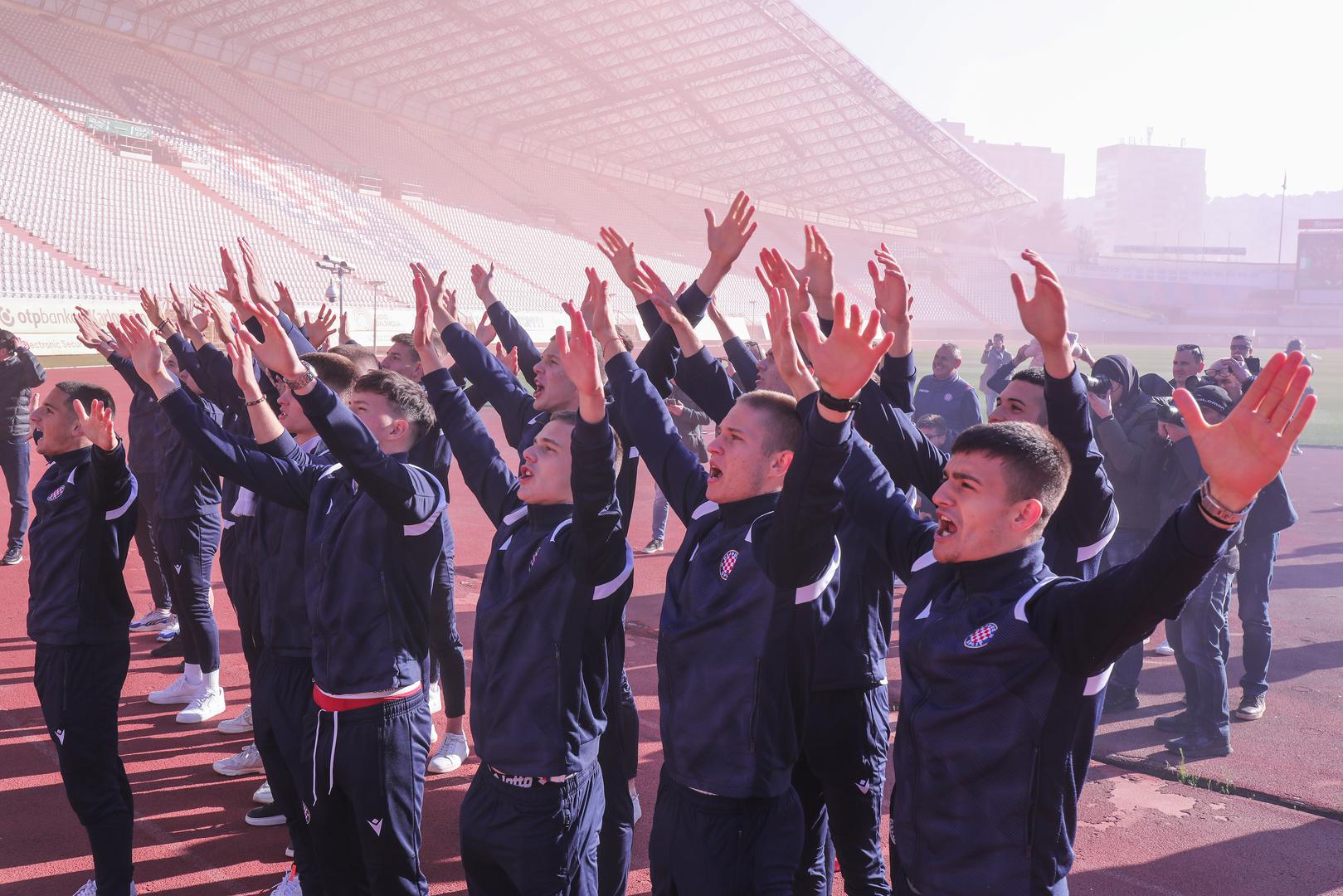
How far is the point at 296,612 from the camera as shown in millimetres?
4062

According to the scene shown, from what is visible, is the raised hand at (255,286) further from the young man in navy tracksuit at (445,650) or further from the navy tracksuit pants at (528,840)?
the navy tracksuit pants at (528,840)

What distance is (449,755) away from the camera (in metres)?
5.62

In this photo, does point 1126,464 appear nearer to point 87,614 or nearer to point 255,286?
point 255,286

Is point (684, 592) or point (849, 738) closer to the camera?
point (684, 592)

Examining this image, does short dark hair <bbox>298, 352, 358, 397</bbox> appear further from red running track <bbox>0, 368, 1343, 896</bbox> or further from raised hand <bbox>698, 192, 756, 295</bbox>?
red running track <bbox>0, 368, 1343, 896</bbox>

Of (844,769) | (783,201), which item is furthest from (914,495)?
(783,201)

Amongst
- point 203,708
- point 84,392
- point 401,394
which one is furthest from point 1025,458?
point 203,708

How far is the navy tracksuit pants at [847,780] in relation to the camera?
11.8ft

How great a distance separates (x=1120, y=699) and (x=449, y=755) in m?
4.17

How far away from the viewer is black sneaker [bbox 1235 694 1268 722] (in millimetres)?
6523

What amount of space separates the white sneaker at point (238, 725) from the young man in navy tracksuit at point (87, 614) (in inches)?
68.2

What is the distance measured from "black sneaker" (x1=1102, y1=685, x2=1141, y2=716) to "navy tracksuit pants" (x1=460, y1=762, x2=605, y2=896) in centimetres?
460

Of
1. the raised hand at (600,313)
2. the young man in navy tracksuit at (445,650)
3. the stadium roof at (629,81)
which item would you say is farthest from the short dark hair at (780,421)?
the stadium roof at (629,81)

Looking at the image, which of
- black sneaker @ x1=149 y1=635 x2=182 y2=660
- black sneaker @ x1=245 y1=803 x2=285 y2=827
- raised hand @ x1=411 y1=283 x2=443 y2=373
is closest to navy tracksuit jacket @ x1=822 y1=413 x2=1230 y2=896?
raised hand @ x1=411 y1=283 x2=443 y2=373
